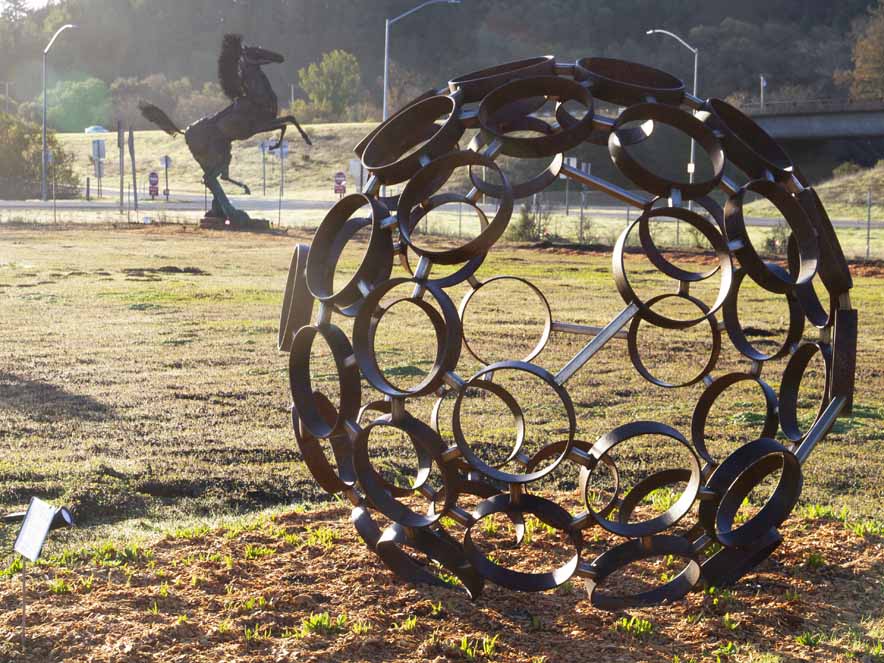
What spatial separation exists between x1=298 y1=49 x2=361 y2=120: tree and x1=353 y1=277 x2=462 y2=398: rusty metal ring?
3567 inches

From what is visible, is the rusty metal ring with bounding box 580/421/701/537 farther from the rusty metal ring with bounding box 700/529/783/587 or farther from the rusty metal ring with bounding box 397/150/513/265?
the rusty metal ring with bounding box 397/150/513/265

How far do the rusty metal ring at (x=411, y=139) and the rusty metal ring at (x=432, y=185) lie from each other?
6.5 inches

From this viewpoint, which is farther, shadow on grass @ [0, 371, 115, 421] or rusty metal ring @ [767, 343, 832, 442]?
shadow on grass @ [0, 371, 115, 421]

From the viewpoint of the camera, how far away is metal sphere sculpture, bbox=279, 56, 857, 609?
4.67 meters

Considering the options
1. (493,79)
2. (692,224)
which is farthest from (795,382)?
(493,79)

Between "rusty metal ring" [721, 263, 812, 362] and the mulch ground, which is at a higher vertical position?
"rusty metal ring" [721, 263, 812, 362]

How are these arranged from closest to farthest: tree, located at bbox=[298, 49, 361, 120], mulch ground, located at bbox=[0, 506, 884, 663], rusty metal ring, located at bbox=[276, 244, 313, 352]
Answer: mulch ground, located at bbox=[0, 506, 884, 663], rusty metal ring, located at bbox=[276, 244, 313, 352], tree, located at bbox=[298, 49, 361, 120]

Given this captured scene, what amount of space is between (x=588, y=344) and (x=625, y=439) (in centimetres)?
55

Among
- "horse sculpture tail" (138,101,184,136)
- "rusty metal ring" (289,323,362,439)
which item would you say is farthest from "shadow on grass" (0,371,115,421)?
"horse sculpture tail" (138,101,184,136)

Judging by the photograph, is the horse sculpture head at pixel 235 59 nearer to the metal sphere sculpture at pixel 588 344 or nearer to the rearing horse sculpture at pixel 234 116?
the rearing horse sculpture at pixel 234 116

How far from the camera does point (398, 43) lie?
114m

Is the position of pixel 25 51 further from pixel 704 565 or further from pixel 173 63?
pixel 704 565

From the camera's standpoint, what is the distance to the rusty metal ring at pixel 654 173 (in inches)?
186

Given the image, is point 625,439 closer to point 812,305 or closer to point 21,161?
point 812,305
